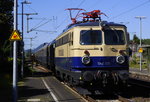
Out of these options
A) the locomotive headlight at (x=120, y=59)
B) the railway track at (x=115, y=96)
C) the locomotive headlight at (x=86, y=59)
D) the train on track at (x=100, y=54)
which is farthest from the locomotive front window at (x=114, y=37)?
the railway track at (x=115, y=96)

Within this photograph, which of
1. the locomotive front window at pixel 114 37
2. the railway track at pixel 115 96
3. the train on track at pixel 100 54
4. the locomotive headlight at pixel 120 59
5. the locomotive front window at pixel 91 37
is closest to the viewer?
the railway track at pixel 115 96

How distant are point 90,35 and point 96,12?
117 inches

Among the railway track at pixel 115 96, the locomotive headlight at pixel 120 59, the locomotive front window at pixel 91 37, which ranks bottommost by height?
the railway track at pixel 115 96

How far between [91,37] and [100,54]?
0.91m

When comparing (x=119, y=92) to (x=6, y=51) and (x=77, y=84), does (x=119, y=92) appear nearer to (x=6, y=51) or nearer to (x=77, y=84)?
(x=77, y=84)

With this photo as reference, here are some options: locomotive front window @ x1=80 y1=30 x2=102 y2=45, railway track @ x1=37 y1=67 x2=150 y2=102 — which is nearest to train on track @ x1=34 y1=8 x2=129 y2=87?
locomotive front window @ x1=80 y1=30 x2=102 y2=45

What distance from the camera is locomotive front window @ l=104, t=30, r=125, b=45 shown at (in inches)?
552

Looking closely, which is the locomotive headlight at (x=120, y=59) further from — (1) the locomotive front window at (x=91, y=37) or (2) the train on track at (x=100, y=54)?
(1) the locomotive front window at (x=91, y=37)

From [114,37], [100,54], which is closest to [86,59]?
[100,54]

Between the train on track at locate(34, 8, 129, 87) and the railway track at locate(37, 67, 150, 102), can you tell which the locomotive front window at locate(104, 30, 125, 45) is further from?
the railway track at locate(37, 67, 150, 102)

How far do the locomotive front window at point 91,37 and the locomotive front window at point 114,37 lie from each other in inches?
12.9

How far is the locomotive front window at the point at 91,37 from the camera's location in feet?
45.6

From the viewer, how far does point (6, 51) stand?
3278 cm

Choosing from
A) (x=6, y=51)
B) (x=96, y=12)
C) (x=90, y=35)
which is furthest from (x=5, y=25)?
(x=90, y=35)
